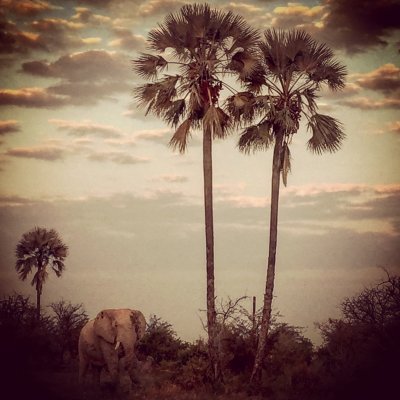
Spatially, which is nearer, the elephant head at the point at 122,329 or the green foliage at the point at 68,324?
the elephant head at the point at 122,329

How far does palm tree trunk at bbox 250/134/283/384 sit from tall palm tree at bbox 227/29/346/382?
40mm

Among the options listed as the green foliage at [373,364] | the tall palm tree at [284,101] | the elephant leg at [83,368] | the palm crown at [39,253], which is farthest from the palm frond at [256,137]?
the palm crown at [39,253]

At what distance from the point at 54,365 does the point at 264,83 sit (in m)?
17.5

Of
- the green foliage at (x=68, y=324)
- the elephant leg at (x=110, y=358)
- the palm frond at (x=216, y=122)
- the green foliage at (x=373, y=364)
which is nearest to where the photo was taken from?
the green foliage at (x=373, y=364)

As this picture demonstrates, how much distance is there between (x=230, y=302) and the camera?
2458cm

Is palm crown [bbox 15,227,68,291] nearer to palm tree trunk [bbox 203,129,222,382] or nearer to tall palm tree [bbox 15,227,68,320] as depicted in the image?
tall palm tree [bbox 15,227,68,320]

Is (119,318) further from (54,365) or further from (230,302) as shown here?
(54,365)

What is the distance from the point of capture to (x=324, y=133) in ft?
76.8

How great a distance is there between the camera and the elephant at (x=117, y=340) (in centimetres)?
2052

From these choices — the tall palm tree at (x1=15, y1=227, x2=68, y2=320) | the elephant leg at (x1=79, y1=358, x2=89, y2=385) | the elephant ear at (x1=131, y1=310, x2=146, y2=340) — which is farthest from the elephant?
the tall palm tree at (x1=15, y1=227, x2=68, y2=320)

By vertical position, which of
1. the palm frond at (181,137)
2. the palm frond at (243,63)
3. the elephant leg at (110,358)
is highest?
the palm frond at (243,63)

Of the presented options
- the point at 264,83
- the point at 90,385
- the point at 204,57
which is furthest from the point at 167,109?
the point at 90,385

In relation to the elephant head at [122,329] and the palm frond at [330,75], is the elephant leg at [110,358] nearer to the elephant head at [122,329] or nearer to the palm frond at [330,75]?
the elephant head at [122,329]

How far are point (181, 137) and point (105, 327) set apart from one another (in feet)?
26.7
